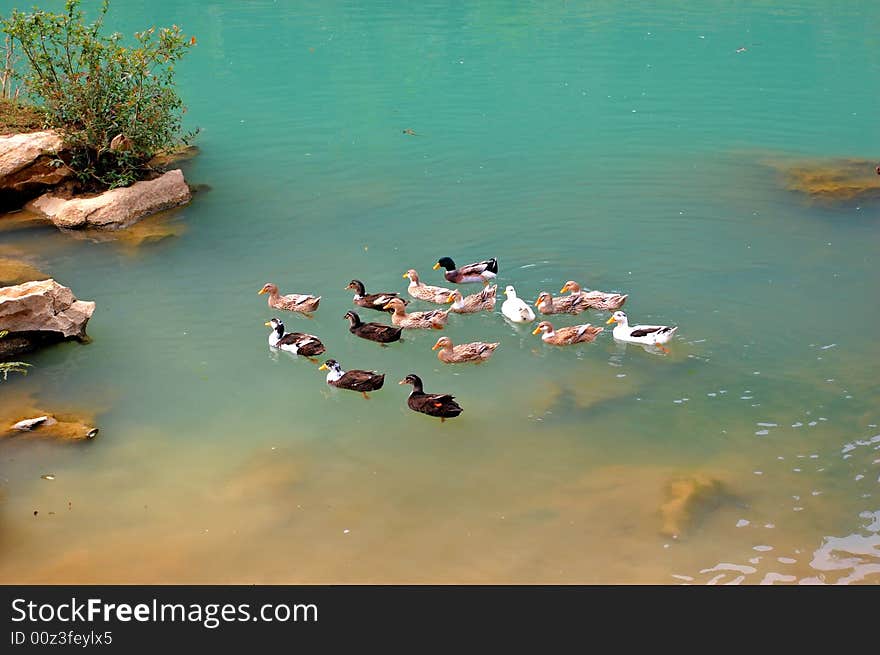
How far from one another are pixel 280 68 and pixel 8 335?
1859 cm

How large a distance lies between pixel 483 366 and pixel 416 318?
1504mm

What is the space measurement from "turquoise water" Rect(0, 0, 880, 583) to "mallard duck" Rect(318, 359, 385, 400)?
0.18 m

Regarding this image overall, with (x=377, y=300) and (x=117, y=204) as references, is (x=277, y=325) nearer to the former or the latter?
A: (x=377, y=300)

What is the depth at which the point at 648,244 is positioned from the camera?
16906mm

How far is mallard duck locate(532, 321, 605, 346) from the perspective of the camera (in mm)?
13727

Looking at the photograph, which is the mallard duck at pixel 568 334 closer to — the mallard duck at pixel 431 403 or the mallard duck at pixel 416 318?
the mallard duck at pixel 416 318

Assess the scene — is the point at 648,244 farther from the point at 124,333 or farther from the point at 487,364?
the point at 124,333

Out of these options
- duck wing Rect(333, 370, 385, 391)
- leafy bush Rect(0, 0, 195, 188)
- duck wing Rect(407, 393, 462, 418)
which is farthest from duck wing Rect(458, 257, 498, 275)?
leafy bush Rect(0, 0, 195, 188)

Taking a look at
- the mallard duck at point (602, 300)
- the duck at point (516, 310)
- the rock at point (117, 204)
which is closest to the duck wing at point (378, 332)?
the duck at point (516, 310)

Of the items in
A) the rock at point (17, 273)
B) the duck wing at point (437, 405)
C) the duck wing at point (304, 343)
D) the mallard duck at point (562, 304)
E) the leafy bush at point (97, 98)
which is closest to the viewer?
the duck wing at point (437, 405)

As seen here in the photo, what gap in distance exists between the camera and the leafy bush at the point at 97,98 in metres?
19.0

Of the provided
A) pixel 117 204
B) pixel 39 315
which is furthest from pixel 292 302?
pixel 117 204

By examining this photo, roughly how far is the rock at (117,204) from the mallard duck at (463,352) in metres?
8.27

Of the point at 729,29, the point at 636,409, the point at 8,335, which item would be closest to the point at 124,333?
the point at 8,335
